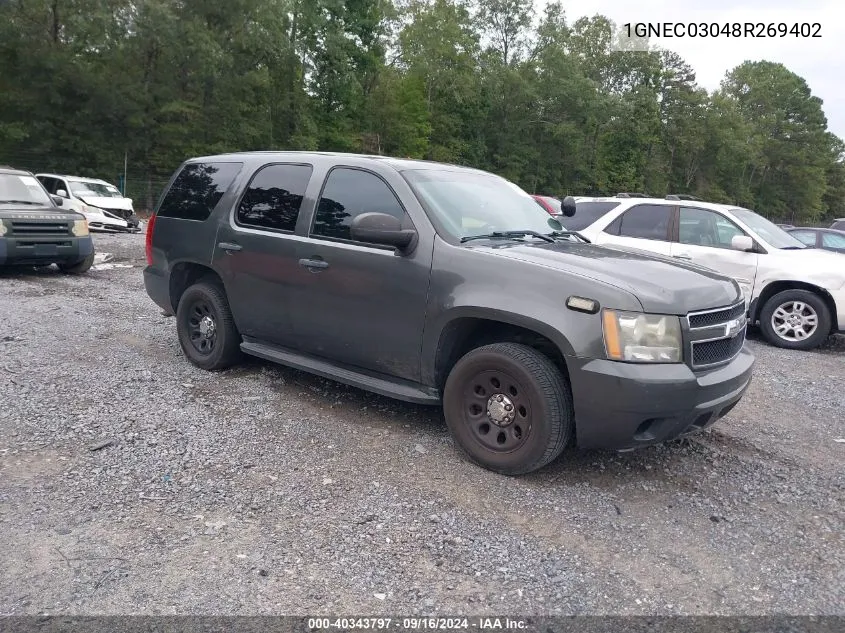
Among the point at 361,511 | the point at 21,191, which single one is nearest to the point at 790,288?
the point at 361,511

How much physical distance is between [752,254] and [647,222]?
4.38ft

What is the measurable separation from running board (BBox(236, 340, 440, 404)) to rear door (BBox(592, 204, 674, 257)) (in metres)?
5.18

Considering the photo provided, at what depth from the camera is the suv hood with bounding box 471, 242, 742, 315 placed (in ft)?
12.1

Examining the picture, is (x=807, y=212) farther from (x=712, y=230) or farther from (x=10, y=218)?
(x=10, y=218)

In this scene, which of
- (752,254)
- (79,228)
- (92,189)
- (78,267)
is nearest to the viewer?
(752,254)

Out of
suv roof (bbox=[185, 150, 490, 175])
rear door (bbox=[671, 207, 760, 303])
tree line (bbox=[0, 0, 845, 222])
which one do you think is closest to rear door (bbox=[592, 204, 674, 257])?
rear door (bbox=[671, 207, 760, 303])

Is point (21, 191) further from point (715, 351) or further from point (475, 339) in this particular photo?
point (715, 351)

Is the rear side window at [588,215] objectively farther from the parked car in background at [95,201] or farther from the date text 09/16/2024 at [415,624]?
the parked car in background at [95,201]

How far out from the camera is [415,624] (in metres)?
2.69

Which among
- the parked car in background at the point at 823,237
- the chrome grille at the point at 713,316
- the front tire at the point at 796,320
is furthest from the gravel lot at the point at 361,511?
the parked car in background at the point at 823,237

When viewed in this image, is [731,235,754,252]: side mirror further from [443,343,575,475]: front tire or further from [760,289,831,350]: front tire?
[443,343,575,475]: front tire

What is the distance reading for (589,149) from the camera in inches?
2120

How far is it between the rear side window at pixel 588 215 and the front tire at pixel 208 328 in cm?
516

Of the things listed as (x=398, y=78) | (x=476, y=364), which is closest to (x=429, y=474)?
(x=476, y=364)
